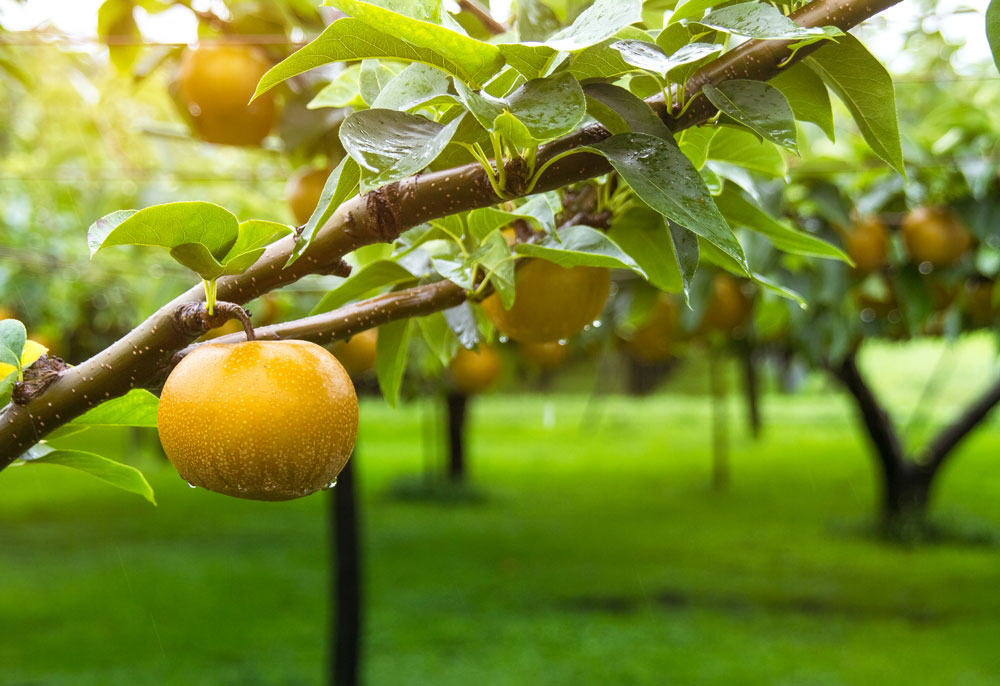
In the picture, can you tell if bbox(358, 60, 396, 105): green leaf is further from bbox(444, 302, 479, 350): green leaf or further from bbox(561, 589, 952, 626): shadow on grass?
bbox(561, 589, 952, 626): shadow on grass

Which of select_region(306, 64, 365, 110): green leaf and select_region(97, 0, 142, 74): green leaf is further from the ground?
select_region(97, 0, 142, 74): green leaf

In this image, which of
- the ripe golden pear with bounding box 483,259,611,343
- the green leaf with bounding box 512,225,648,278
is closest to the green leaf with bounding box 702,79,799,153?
the green leaf with bounding box 512,225,648,278

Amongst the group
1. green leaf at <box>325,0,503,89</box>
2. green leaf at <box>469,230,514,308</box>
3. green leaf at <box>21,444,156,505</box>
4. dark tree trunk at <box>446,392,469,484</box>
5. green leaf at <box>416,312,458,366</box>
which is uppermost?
Answer: green leaf at <box>325,0,503,89</box>

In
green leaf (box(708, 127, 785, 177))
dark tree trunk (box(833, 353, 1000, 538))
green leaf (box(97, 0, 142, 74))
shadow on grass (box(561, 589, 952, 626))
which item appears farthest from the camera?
dark tree trunk (box(833, 353, 1000, 538))

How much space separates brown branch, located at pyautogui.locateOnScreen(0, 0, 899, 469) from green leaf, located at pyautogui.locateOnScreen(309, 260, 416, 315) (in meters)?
0.15

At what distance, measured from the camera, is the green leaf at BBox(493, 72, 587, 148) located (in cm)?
50

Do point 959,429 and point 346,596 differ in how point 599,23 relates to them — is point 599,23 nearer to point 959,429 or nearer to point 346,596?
point 346,596

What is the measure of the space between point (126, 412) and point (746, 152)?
546 millimetres

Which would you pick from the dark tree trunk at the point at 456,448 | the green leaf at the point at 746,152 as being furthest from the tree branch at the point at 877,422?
the green leaf at the point at 746,152

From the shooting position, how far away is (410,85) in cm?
56

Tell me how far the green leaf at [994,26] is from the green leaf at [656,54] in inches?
6.2

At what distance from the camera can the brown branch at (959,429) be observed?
19.7 ft

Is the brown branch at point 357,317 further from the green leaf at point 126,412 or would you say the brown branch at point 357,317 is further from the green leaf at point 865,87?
the green leaf at point 865,87

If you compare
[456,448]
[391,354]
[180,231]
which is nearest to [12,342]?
[180,231]
